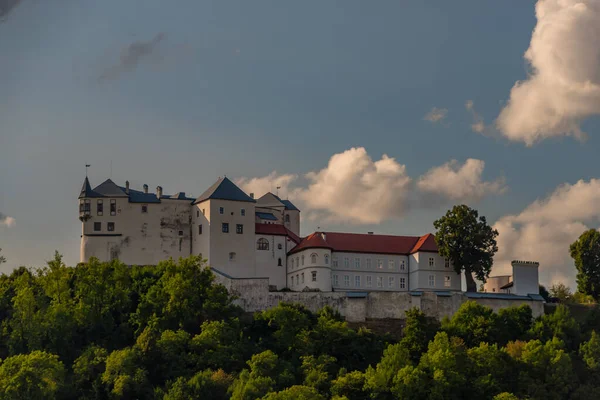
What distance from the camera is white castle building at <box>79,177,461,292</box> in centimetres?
8188

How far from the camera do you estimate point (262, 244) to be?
83188mm

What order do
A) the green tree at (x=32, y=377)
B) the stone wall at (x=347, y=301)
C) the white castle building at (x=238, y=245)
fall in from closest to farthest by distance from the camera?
the green tree at (x=32, y=377) < the stone wall at (x=347, y=301) < the white castle building at (x=238, y=245)

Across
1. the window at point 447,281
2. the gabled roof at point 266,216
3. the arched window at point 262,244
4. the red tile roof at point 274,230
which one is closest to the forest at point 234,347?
the arched window at point 262,244

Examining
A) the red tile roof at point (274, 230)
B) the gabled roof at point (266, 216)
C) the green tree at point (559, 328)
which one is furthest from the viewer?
the gabled roof at point (266, 216)

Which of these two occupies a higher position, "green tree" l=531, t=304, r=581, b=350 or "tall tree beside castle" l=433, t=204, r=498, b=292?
"tall tree beside castle" l=433, t=204, r=498, b=292

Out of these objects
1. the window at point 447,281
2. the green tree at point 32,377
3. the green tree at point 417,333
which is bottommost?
the green tree at point 32,377

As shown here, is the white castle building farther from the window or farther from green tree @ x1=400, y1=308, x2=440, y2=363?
green tree @ x1=400, y1=308, x2=440, y2=363

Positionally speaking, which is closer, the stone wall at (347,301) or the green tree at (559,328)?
the green tree at (559,328)

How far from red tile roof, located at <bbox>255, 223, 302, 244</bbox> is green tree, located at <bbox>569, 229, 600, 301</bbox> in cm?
2034

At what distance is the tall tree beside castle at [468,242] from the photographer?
81938 millimetres

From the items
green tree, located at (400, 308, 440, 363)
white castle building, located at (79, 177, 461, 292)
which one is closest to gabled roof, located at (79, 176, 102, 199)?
white castle building, located at (79, 177, 461, 292)

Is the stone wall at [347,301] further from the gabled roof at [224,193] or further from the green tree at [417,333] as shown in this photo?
the gabled roof at [224,193]

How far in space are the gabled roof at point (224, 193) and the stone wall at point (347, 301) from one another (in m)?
7.21

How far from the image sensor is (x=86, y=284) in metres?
76.3
